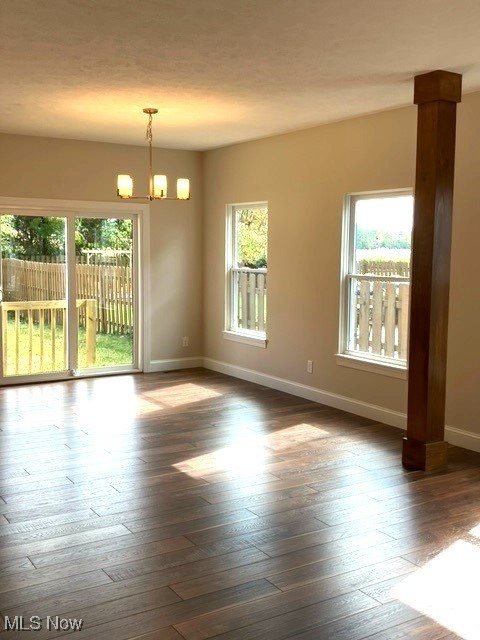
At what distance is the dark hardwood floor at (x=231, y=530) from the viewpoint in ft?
8.82

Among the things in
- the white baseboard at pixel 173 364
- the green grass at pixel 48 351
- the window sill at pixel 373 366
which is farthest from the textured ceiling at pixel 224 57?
the white baseboard at pixel 173 364

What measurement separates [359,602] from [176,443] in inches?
96.7

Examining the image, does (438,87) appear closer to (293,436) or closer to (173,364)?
(293,436)

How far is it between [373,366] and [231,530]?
264cm

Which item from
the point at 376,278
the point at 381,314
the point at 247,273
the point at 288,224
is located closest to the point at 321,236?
the point at 288,224

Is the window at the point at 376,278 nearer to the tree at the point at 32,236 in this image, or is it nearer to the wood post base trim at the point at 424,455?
the wood post base trim at the point at 424,455

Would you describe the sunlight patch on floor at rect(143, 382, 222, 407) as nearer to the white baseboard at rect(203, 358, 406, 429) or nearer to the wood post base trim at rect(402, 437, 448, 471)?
the white baseboard at rect(203, 358, 406, 429)

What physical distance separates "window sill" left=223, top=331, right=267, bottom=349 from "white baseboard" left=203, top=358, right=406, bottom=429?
310 mm

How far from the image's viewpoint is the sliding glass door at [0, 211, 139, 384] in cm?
706

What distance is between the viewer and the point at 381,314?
5.77m

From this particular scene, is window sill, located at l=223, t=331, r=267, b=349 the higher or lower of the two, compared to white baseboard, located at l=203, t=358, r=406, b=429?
higher

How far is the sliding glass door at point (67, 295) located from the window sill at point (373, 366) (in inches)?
111

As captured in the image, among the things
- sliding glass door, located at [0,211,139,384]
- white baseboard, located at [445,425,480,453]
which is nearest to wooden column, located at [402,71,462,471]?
white baseboard, located at [445,425,480,453]

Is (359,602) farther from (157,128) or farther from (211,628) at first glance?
(157,128)
